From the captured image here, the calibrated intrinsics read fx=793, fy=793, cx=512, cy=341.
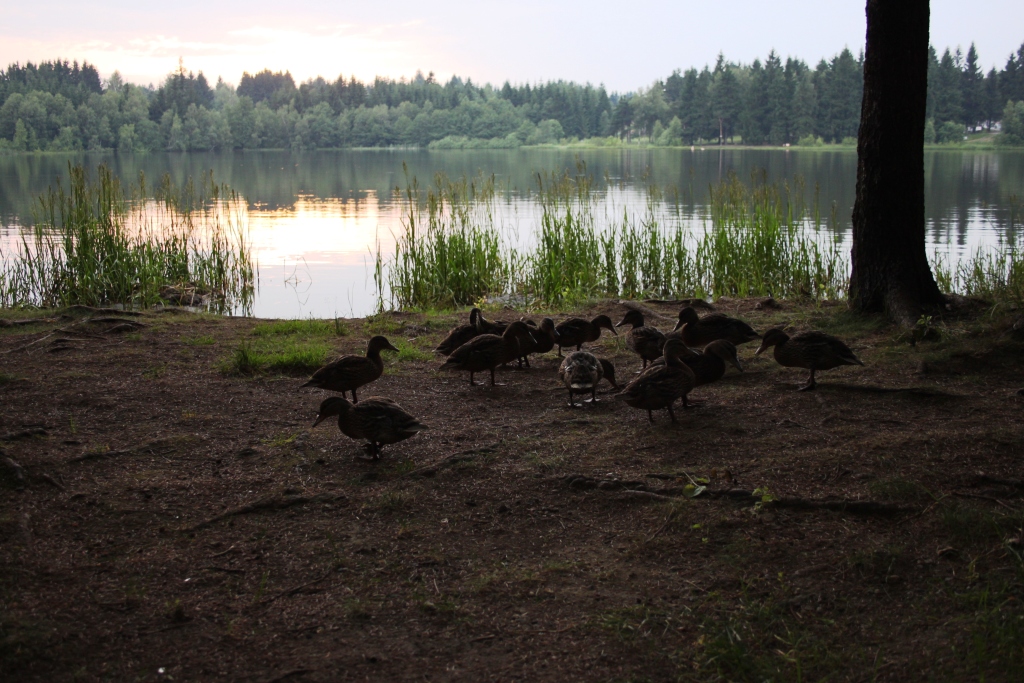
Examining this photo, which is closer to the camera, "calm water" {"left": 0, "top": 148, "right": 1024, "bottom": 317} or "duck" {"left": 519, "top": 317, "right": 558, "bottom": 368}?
"duck" {"left": 519, "top": 317, "right": 558, "bottom": 368}

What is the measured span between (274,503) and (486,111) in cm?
10678

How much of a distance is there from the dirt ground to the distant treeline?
54.1 m

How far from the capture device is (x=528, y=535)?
415cm

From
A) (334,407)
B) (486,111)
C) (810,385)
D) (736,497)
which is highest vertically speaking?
(486,111)

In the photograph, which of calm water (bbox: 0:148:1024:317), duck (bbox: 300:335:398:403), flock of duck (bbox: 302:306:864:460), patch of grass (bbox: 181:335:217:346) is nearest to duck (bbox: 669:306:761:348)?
flock of duck (bbox: 302:306:864:460)

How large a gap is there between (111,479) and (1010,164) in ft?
151

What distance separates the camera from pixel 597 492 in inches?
178

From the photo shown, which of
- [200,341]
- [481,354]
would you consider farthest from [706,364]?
[200,341]

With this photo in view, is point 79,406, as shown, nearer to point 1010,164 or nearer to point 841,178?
point 841,178

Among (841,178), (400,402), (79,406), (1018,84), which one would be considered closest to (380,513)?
(400,402)

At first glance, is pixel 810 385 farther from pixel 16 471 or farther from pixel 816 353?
pixel 16 471

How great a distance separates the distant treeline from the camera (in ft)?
193

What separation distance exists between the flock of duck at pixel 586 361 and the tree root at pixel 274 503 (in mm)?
631

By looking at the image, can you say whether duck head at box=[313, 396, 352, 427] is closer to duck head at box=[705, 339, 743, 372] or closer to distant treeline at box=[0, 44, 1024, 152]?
duck head at box=[705, 339, 743, 372]
